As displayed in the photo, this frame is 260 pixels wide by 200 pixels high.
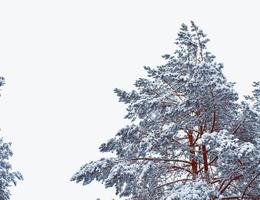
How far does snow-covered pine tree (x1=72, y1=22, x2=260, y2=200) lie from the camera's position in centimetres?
1138

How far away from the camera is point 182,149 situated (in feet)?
40.9

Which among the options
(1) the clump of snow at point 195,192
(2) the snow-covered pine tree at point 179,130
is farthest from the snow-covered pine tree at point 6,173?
(1) the clump of snow at point 195,192

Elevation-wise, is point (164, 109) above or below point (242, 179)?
above

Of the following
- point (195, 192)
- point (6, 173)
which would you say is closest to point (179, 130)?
point (195, 192)

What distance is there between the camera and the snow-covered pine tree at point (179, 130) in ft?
37.3

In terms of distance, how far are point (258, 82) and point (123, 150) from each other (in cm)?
409

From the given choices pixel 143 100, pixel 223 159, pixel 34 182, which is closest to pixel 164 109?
pixel 143 100

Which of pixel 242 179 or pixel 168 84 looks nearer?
pixel 242 179

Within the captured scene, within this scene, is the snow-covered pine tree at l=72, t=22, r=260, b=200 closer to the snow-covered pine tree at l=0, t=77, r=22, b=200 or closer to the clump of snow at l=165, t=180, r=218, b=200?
the clump of snow at l=165, t=180, r=218, b=200

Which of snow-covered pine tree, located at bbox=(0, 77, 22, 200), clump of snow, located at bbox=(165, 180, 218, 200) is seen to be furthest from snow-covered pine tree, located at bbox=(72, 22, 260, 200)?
snow-covered pine tree, located at bbox=(0, 77, 22, 200)

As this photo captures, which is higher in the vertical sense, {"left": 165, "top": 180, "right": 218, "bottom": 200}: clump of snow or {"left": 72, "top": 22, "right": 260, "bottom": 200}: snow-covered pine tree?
{"left": 72, "top": 22, "right": 260, "bottom": 200}: snow-covered pine tree

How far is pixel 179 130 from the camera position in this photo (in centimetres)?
1237

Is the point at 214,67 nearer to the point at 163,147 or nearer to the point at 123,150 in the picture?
the point at 163,147

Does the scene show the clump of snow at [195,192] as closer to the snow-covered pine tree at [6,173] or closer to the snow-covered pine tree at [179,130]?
the snow-covered pine tree at [179,130]
